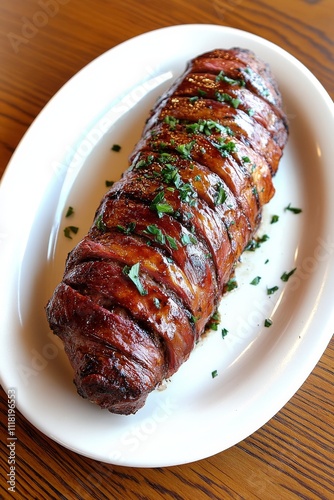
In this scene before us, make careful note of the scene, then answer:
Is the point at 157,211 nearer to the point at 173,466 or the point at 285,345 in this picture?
the point at 285,345

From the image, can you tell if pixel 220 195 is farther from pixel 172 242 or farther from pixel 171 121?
pixel 171 121

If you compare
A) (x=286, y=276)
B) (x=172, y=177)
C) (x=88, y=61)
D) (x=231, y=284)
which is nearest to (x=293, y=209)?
(x=286, y=276)

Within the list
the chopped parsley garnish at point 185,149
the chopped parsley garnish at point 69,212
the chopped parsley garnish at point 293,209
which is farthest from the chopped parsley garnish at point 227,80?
the chopped parsley garnish at point 69,212

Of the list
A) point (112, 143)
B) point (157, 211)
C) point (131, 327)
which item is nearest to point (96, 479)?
point (131, 327)

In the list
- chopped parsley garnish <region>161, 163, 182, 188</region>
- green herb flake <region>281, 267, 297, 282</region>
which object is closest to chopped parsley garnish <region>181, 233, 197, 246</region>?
chopped parsley garnish <region>161, 163, 182, 188</region>

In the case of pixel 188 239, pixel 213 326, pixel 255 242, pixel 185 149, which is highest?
pixel 185 149

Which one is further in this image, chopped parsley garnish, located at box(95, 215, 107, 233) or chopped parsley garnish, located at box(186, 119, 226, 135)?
chopped parsley garnish, located at box(186, 119, 226, 135)

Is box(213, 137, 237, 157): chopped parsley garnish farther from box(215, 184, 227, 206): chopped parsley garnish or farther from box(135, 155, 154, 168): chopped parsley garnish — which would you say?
box(135, 155, 154, 168): chopped parsley garnish
